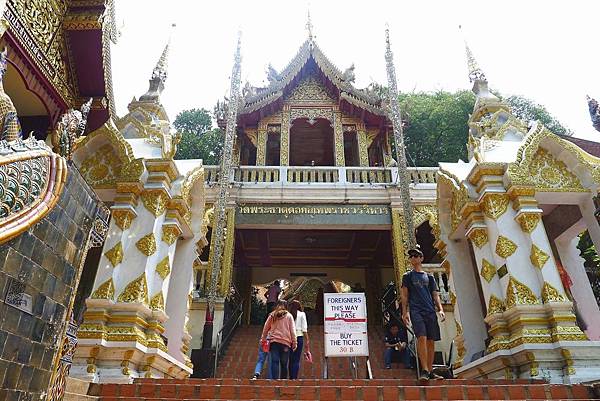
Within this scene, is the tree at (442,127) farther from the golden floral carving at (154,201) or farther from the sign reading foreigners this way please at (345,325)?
the golden floral carving at (154,201)

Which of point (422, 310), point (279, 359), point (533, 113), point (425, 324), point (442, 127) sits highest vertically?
point (533, 113)

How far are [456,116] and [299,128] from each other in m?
10.4

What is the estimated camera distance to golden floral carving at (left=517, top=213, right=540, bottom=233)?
5.39m

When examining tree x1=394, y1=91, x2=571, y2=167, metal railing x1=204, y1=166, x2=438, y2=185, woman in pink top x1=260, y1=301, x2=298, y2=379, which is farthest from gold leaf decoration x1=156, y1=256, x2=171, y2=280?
tree x1=394, y1=91, x2=571, y2=167

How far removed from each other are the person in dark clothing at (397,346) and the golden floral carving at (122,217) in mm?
5264

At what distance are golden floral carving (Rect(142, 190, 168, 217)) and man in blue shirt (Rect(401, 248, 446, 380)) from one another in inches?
131

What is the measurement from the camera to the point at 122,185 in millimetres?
5582

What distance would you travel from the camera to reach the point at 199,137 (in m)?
23.5

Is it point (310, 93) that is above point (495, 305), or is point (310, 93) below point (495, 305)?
above

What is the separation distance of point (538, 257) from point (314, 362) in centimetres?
489

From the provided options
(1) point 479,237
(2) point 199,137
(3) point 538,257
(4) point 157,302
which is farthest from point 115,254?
(2) point 199,137

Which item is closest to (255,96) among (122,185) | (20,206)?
(122,185)

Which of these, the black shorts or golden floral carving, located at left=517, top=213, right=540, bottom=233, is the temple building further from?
the black shorts

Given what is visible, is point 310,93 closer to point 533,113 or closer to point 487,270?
point 487,270
